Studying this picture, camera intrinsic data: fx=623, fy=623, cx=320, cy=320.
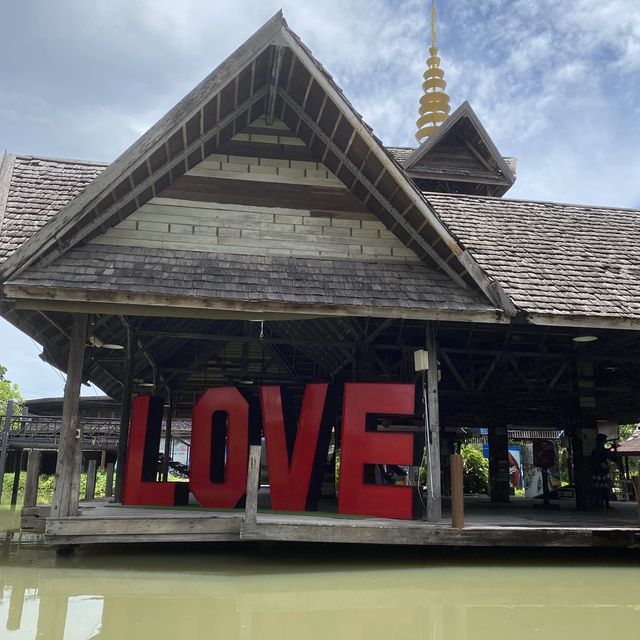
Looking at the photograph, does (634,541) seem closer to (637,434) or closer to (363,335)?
(363,335)

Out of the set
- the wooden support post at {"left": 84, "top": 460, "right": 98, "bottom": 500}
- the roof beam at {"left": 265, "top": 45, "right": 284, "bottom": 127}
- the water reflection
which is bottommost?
the water reflection

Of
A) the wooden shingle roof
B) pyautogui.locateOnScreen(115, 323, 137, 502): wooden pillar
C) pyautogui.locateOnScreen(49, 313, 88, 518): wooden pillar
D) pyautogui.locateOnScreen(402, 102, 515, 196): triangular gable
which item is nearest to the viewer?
pyautogui.locateOnScreen(49, 313, 88, 518): wooden pillar

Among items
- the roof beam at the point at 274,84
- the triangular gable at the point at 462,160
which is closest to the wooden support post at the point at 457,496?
the roof beam at the point at 274,84

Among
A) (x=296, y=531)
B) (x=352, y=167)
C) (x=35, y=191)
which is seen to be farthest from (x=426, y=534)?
(x=35, y=191)

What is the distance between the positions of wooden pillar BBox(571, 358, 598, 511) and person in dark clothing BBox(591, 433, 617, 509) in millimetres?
188

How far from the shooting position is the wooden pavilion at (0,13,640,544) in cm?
781

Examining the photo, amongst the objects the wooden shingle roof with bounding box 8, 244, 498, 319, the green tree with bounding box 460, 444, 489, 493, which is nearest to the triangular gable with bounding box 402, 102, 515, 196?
the wooden shingle roof with bounding box 8, 244, 498, 319

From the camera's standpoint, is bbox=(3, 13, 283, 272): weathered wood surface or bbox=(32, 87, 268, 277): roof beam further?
bbox=(32, 87, 268, 277): roof beam

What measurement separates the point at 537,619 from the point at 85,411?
28457 millimetres

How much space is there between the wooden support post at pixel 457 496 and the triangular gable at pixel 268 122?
2182 mm

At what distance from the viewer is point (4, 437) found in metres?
21.6

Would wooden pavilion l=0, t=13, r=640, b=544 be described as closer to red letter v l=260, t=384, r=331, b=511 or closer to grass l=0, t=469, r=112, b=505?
red letter v l=260, t=384, r=331, b=511

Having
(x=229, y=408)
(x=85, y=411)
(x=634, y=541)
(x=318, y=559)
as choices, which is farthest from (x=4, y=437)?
(x=634, y=541)

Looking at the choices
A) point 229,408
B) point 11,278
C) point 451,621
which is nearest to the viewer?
point 451,621
